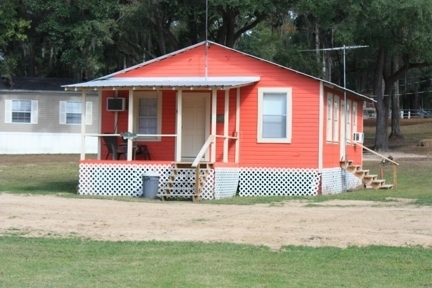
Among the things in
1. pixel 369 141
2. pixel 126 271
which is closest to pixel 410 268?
pixel 126 271

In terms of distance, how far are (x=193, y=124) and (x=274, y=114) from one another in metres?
2.52

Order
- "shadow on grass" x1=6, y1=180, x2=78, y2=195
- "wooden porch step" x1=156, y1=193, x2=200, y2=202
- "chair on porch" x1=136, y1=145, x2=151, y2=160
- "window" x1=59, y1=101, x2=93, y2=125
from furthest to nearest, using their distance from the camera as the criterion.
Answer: "window" x1=59, y1=101, x2=93, y2=125 → "chair on porch" x1=136, y1=145, x2=151, y2=160 → "shadow on grass" x1=6, y1=180, x2=78, y2=195 → "wooden porch step" x1=156, y1=193, x2=200, y2=202

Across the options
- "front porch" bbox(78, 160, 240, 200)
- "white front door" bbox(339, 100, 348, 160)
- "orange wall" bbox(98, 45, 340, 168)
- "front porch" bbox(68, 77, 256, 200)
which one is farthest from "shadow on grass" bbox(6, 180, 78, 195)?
"white front door" bbox(339, 100, 348, 160)

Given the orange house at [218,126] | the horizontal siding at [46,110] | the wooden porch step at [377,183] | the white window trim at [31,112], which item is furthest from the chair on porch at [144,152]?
the white window trim at [31,112]

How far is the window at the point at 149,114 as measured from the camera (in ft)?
83.1

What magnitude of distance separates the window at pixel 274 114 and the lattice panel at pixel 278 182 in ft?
2.99

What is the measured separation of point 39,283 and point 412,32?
2996 centimetres

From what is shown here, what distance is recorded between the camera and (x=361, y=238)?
13.7 m

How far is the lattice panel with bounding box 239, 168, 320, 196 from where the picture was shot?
24.4 m

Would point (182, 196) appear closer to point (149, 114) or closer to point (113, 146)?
point (113, 146)

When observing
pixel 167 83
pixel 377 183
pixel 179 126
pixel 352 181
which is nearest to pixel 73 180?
pixel 167 83

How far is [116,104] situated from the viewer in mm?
25312

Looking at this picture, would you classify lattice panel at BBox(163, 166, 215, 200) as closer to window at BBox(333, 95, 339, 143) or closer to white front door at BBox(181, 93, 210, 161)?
white front door at BBox(181, 93, 210, 161)

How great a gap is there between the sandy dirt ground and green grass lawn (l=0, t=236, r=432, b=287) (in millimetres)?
857
